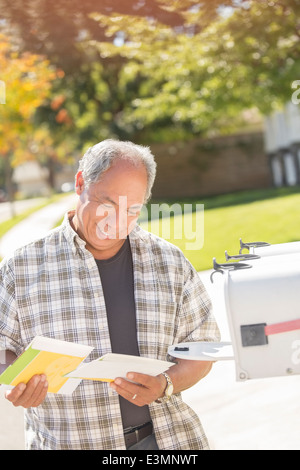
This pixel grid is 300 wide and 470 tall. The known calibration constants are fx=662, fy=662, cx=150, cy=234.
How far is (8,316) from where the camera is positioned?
1.79 meters

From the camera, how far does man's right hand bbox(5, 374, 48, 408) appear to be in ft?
5.25

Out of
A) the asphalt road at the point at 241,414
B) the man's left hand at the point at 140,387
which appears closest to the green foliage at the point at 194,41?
the asphalt road at the point at 241,414

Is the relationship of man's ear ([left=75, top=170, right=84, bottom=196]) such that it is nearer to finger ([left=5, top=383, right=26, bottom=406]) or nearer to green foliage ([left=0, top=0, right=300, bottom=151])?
finger ([left=5, top=383, right=26, bottom=406])

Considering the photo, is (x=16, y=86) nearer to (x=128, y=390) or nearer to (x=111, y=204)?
(x=111, y=204)

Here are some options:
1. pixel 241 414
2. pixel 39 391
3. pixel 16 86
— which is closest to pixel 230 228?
pixel 16 86

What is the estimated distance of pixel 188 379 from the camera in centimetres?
187

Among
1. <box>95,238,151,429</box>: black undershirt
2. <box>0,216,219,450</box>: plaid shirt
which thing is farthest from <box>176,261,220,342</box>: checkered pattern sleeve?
<box>95,238,151,429</box>: black undershirt

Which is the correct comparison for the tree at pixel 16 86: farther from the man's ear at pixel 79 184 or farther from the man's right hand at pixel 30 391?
the man's right hand at pixel 30 391

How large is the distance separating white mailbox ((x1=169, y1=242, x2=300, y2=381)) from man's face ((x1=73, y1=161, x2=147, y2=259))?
0.40m

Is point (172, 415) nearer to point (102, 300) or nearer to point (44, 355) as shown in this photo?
point (102, 300)

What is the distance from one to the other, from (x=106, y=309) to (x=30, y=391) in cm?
35

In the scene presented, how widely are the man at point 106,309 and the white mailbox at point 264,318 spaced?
32 centimetres

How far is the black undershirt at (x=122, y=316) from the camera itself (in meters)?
1.84
